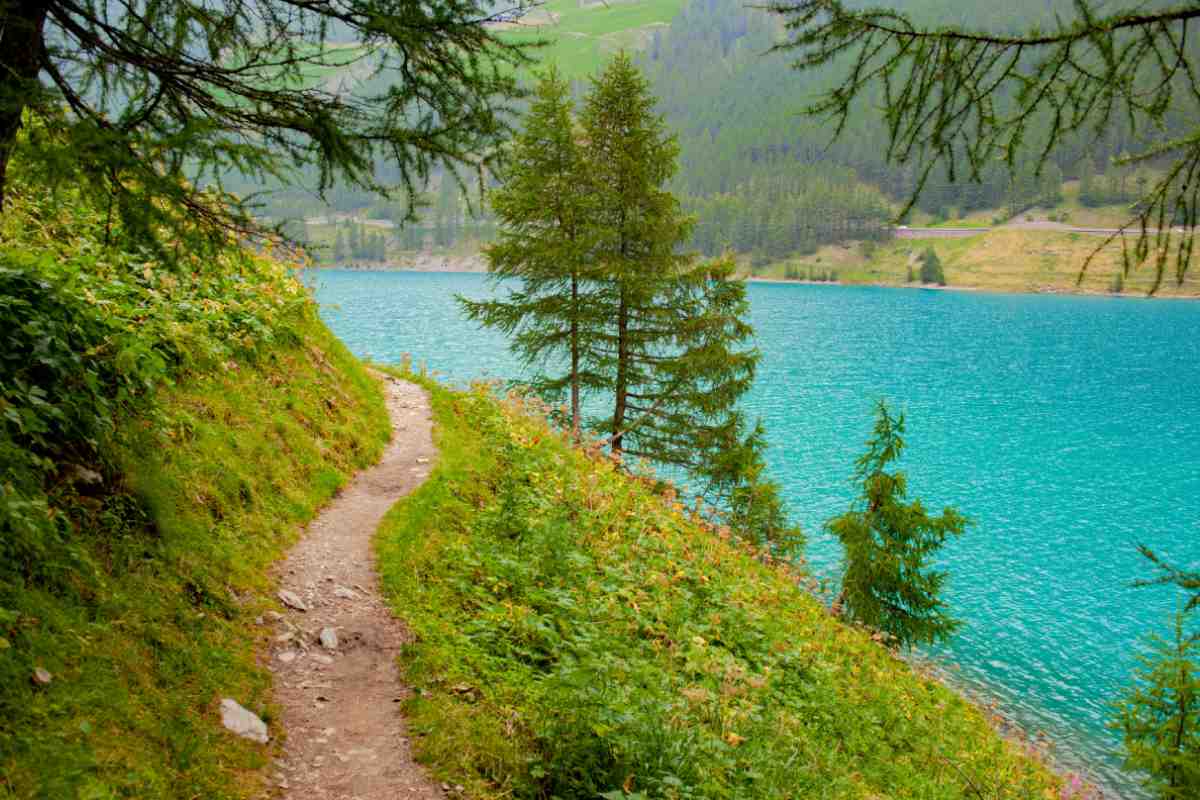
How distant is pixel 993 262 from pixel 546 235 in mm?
177948

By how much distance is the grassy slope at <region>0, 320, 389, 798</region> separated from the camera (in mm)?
3816

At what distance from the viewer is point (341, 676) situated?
602 centimetres

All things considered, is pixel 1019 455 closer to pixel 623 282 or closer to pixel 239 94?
pixel 623 282

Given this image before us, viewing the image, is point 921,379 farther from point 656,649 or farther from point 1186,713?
point 656,649

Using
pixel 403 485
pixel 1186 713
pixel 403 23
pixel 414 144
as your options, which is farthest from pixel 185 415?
pixel 1186 713

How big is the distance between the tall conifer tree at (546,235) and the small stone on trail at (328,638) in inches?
499

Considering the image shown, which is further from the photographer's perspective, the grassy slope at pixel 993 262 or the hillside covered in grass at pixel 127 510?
the grassy slope at pixel 993 262

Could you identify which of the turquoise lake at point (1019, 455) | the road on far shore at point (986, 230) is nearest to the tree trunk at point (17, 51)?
the turquoise lake at point (1019, 455)

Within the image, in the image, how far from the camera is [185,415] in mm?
7688

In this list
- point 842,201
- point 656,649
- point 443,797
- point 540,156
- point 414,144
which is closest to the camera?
point 443,797

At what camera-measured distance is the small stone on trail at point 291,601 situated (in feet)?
22.7

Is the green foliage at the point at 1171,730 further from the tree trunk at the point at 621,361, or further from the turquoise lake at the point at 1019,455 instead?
the tree trunk at the point at 621,361

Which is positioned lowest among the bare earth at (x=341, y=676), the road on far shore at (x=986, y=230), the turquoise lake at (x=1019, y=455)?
the turquoise lake at (x=1019, y=455)

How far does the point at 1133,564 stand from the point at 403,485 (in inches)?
1223
